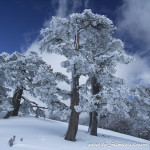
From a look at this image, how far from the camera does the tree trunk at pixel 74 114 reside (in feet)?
33.1

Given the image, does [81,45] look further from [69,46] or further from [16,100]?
[16,100]

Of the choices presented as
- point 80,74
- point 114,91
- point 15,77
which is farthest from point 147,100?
point 15,77

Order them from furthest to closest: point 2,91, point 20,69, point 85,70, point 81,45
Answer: point 2,91 → point 20,69 → point 81,45 → point 85,70

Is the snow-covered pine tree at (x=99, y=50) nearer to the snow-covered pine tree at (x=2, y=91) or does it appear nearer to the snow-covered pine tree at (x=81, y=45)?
the snow-covered pine tree at (x=81, y=45)

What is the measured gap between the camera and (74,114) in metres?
10.4

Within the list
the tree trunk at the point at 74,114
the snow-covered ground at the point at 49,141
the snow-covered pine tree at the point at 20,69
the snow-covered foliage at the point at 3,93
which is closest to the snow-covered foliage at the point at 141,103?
the snow-covered ground at the point at 49,141

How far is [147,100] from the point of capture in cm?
932

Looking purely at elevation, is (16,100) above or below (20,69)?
below

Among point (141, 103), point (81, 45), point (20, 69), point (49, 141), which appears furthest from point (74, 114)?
point (20, 69)

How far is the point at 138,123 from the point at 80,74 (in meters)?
6.88

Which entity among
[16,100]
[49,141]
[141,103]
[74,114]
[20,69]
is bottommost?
[49,141]

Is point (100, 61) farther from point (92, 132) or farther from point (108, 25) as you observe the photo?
point (92, 132)

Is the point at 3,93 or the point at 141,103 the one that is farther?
the point at 3,93

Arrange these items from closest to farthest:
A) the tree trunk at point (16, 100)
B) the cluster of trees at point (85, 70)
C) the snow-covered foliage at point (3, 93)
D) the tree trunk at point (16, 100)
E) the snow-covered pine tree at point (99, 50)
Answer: the cluster of trees at point (85, 70) < the snow-covered pine tree at point (99, 50) < the snow-covered foliage at point (3, 93) < the tree trunk at point (16, 100) < the tree trunk at point (16, 100)
